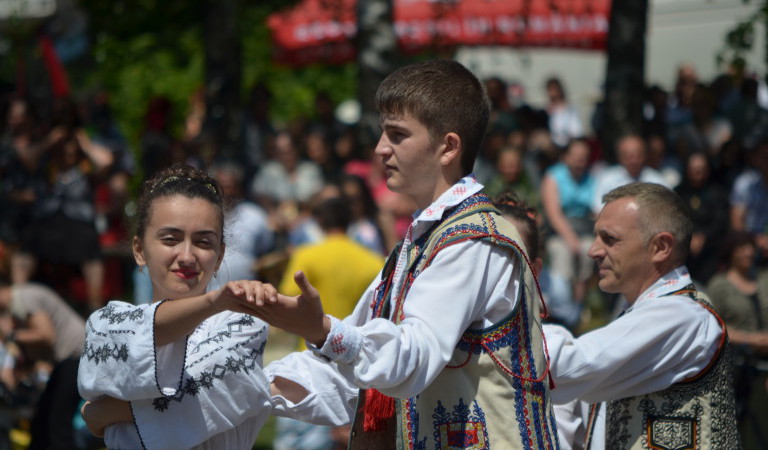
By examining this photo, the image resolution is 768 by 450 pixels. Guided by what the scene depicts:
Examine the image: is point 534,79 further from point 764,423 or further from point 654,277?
point 654,277

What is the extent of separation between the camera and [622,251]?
13.2ft

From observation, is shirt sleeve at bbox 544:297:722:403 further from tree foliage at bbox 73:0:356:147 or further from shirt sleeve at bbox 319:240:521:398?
tree foliage at bbox 73:0:356:147

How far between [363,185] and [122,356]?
6278 mm

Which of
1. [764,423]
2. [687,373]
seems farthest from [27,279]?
[687,373]

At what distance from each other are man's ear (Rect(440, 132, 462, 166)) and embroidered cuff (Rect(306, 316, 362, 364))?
24.3 inches

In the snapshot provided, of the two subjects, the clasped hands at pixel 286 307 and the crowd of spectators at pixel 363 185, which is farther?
the crowd of spectators at pixel 363 185

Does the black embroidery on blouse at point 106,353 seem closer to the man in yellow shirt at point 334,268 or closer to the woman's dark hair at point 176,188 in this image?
the woman's dark hair at point 176,188

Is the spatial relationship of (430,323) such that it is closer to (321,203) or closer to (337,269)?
(337,269)

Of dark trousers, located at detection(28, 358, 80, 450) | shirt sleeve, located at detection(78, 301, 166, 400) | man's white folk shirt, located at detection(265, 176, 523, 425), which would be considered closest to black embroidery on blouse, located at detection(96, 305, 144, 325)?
shirt sleeve, located at detection(78, 301, 166, 400)

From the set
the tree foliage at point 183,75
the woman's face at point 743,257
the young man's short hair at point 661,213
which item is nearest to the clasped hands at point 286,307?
the young man's short hair at point 661,213

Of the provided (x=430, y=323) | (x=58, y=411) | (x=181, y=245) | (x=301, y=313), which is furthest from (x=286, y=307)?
(x=58, y=411)

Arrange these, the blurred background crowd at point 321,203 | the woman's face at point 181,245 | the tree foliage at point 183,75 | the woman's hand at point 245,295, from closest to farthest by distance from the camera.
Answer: the woman's hand at point 245,295 < the woman's face at point 181,245 < the blurred background crowd at point 321,203 < the tree foliage at point 183,75

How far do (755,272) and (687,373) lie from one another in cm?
476

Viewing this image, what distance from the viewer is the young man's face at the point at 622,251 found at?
4.00 metres
